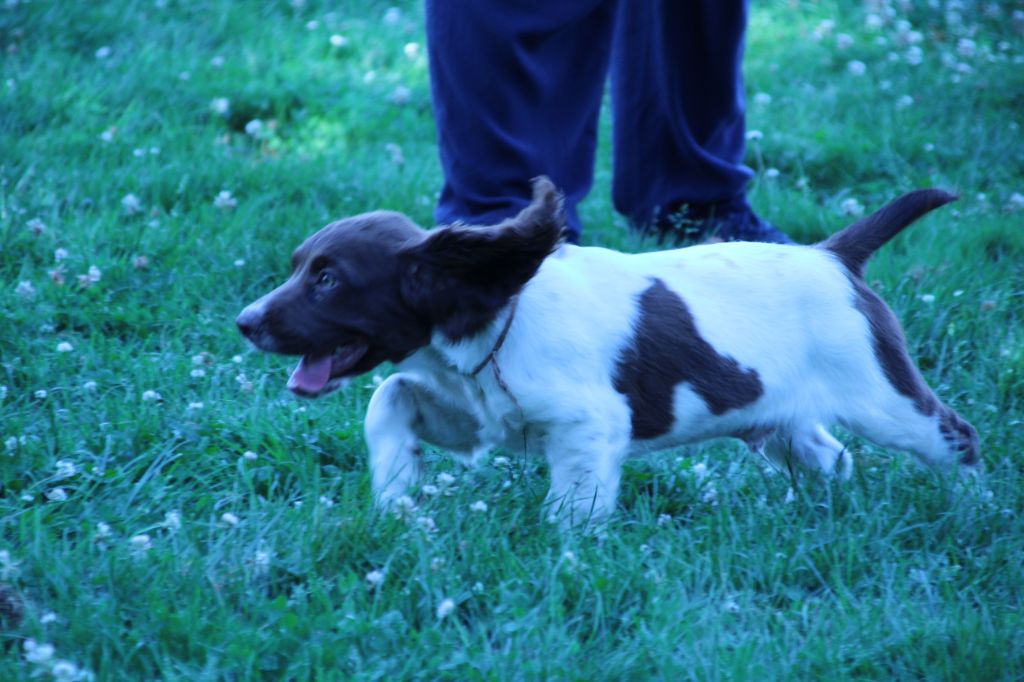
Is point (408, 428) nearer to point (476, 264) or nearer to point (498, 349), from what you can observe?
point (498, 349)

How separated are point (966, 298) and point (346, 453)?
89.8 inches

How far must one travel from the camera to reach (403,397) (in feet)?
10.3

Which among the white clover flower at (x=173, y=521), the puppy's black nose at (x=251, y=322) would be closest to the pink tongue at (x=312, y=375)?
the puppy's black nose at (x=251, y=322)

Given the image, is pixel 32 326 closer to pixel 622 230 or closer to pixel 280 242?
pixel 280 242

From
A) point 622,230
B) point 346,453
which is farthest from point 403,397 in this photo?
point 622,230

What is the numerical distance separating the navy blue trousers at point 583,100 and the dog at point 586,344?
1107 millimetres

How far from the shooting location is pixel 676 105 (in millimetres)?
5117

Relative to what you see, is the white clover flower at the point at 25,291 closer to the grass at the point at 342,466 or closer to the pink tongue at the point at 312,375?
the grass at the point at 342,466

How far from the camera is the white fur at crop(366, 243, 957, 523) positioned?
2.98 m

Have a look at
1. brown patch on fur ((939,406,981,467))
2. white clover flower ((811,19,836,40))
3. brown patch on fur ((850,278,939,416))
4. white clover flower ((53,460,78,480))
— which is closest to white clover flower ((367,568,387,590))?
white clover flower ((53,460,78,480))

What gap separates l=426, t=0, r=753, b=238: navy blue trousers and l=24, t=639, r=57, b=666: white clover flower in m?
2.30

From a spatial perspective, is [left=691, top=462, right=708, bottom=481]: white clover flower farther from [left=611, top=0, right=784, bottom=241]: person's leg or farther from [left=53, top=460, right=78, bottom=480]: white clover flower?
[left=611, top=0, right=784, bottom=241]: person's leg

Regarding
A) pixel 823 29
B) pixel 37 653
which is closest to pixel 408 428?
pixel 37 653

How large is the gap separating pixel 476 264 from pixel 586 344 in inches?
13.0
